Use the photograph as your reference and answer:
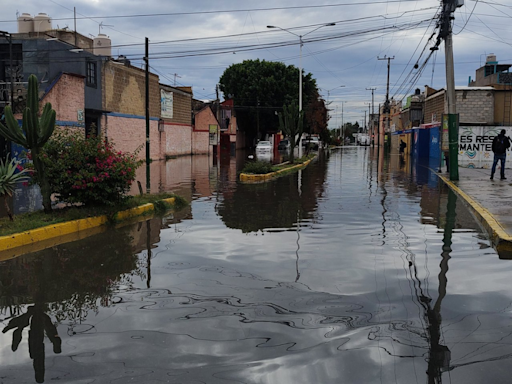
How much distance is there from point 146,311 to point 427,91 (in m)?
50.8

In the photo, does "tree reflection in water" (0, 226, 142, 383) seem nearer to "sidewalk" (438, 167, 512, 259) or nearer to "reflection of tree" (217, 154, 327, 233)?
"reflection of tree" (217, 154, 327, 233)

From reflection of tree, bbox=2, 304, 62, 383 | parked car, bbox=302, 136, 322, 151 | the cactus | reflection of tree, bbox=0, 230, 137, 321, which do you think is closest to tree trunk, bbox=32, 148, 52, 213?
the cactus

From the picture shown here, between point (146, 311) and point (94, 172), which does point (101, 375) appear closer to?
point (146, 311)

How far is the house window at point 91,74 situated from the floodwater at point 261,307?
21.9 m

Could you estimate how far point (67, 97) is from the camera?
26875mm

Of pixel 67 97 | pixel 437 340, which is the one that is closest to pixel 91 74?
pixel 67 97

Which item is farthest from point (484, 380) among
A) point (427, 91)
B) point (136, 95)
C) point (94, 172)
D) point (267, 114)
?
point (267, 114)

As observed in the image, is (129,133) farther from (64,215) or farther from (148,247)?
(148,247)

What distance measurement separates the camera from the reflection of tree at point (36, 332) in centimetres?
439

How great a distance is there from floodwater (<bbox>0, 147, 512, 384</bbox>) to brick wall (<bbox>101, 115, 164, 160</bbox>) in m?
23.9

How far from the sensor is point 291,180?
22781 millimetres

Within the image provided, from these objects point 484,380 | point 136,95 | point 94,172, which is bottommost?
point 484,380

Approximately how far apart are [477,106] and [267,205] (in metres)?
28.4

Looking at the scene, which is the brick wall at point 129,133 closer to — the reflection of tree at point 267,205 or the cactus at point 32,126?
the reflection of tree at point 267,205
